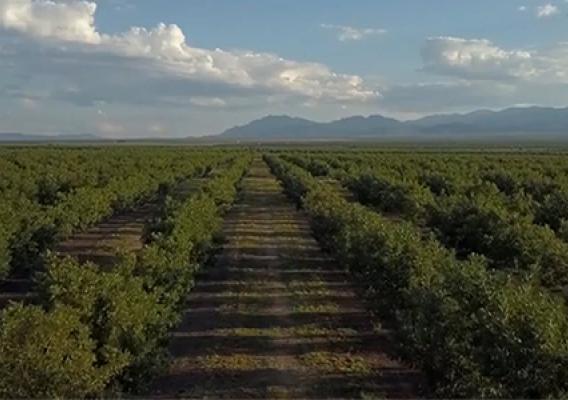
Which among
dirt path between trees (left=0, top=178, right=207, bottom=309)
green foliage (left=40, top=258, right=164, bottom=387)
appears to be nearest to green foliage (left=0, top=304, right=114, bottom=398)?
green foliage (left=40, top=258, right=164, bottom=387)

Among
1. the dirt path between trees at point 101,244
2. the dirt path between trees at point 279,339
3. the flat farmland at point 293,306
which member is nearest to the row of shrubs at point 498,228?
the flat farmland at point 293,306

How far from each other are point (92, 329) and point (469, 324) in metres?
5.48

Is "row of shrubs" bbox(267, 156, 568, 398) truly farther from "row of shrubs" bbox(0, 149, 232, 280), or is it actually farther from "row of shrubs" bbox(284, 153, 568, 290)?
"row of shrubs" bbox(0, 149, 232, 280)

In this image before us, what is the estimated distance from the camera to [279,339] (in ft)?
50.4

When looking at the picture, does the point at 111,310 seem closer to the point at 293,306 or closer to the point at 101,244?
the point at 293,306

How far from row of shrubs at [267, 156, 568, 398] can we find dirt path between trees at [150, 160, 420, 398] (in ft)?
2.84

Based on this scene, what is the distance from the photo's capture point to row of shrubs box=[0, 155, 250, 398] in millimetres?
9008

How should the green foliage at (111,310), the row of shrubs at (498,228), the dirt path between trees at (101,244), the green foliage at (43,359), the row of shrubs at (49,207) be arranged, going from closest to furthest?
the green foliage at (43,359) → the green foliage at (111,310) → the row of shrubs at (498,228) → the dirt path between trees at (101,244) → the row of shrubs at (49,207)

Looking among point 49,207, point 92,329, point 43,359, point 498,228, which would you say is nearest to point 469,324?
point 92,329

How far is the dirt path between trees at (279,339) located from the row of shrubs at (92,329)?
0.98 meters

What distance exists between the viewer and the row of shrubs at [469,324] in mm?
9117

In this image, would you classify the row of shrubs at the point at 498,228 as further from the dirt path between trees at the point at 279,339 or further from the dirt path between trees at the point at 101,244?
the dirt path between trees at the point at 101,244

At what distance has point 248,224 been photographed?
1350 inches

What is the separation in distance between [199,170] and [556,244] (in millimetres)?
55833
